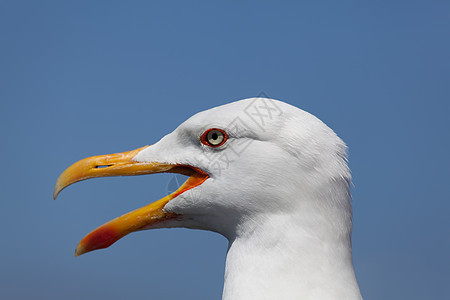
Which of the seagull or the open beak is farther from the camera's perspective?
the open beak

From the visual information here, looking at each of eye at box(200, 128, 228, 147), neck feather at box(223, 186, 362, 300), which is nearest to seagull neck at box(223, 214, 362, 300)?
neck feather at box(223, 186, 362, 300)

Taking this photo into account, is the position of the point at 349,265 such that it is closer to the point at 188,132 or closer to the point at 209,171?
the point at 209,171

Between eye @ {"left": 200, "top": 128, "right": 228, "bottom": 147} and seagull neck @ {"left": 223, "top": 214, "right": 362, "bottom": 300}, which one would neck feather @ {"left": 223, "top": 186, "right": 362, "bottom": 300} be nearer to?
seagull neck @ {"left": 223, "top": 214, "right": 362, "bottom": 300}

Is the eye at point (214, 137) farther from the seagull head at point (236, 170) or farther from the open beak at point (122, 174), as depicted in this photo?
the open beak at point (122, 174)

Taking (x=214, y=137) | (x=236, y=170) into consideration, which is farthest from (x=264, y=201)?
(x=214, y=137)

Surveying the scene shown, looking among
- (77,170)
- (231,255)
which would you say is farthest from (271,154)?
(77,170)

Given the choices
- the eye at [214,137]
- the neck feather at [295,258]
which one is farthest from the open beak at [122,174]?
the neck feather at [295,258]

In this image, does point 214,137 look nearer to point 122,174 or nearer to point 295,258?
point 122,174
